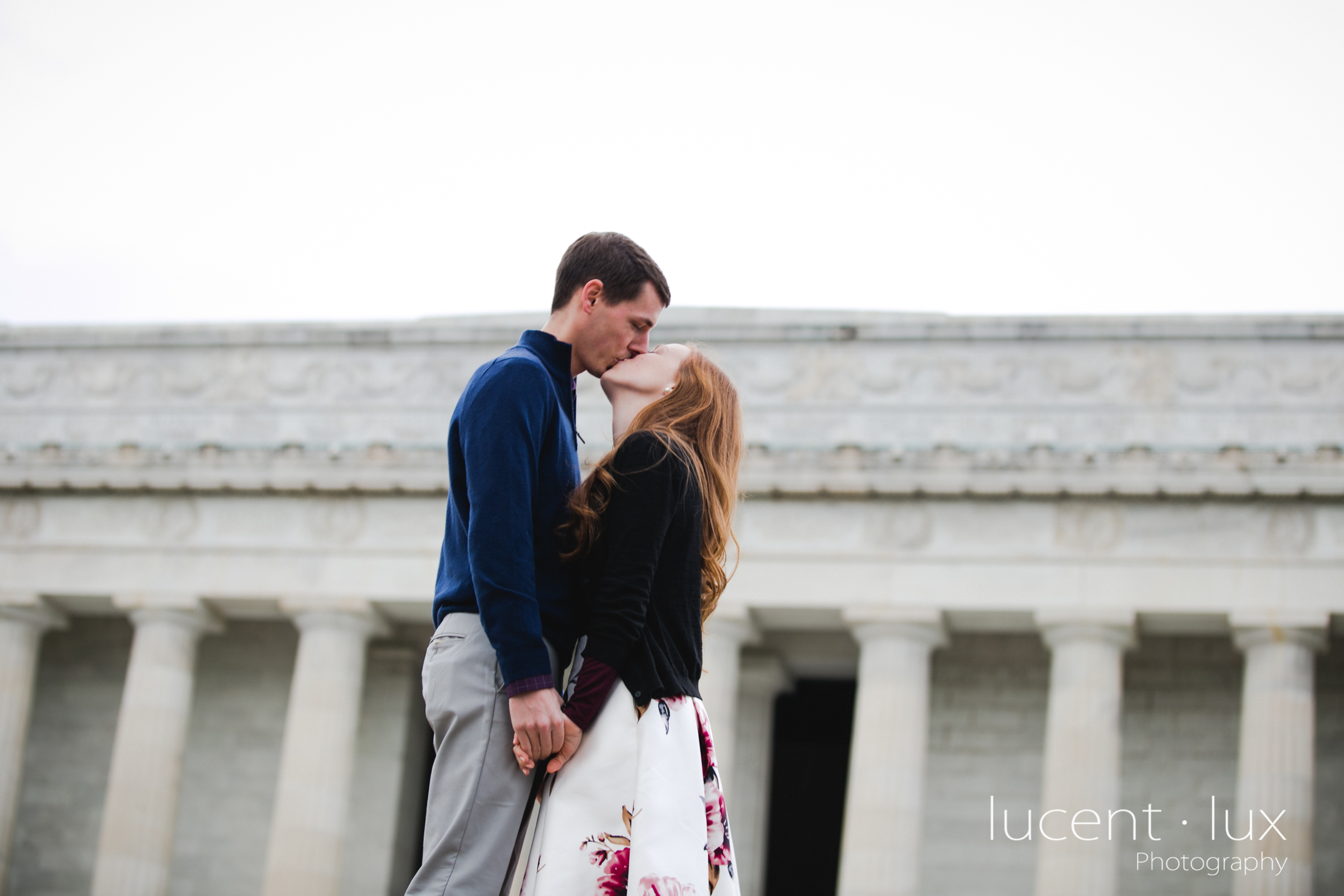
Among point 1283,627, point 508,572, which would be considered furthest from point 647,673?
point 1283,627

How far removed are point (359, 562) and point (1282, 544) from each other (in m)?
16.6

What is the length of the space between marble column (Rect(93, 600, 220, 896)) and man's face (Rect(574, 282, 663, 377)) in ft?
88.2

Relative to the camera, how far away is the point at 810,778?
113 feet

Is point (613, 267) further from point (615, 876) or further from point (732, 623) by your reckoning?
point (732, 623)

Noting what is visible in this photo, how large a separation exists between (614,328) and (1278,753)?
23409mm

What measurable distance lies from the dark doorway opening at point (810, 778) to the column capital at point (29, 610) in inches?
594

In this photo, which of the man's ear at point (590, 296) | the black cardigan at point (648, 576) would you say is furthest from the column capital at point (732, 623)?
the black cardigan at point (648, 576)

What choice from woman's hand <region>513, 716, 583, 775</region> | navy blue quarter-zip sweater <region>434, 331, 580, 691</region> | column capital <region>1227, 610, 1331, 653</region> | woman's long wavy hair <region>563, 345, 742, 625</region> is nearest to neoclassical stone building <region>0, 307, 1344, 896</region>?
column capital <region>1227, 610, 1331, 653</region>

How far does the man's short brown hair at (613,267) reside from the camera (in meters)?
6.14

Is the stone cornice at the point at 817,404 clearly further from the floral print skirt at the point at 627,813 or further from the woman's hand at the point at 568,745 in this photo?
the woman's hand at the point at 568,745

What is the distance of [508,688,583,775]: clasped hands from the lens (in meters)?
5.43

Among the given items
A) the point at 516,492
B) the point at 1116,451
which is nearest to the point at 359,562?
the point at 1116,451

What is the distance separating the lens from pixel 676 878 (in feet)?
17.7

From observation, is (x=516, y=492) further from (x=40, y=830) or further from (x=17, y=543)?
(x=40, y=830)
